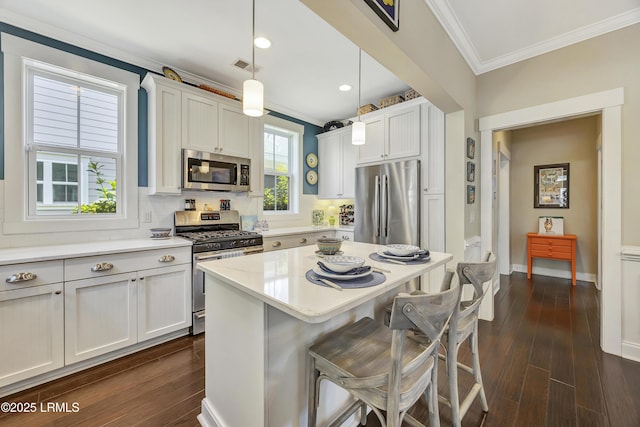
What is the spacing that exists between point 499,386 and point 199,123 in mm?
3597

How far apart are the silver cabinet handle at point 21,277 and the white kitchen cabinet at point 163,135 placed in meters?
1.17

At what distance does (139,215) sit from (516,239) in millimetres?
5941

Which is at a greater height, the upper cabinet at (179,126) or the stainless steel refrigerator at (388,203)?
the upper cabinet at (179,126)

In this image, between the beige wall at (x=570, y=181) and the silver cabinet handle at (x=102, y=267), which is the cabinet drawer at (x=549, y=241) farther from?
the silver cabinet handle at (x=102, y=267)

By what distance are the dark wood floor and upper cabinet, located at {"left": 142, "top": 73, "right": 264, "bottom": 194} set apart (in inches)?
65.1

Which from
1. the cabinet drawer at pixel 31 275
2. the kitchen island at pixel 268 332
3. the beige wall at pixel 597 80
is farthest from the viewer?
the beige wall at pixel 597 80

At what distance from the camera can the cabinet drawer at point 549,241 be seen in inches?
165

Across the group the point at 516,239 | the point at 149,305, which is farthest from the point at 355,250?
the point at 516,239

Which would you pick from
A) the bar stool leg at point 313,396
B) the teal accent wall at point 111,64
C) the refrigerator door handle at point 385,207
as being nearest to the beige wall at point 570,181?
the refrigerator door handle at point 385,207

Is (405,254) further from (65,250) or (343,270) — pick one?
(65,250)

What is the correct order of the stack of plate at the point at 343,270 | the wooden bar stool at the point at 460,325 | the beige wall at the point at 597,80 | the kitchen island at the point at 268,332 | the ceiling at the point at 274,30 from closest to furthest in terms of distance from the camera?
the kitchen island at the point at 268,332 < the stack of plate at the point at 343,270 < the wooden bar stool at the point at 460,325 < the ceiling at the point at 274,30 < the beige wall at the point at 597,80

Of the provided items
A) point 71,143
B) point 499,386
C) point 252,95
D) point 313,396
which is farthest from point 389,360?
point 71,143

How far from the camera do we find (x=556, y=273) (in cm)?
455

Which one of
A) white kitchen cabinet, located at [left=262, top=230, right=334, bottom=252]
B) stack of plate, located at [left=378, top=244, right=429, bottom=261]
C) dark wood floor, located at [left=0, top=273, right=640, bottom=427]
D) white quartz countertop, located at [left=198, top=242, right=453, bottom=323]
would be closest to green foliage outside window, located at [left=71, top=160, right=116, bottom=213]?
dark wood floor, located at [left=0, top=273, right=640, bottom=427]
